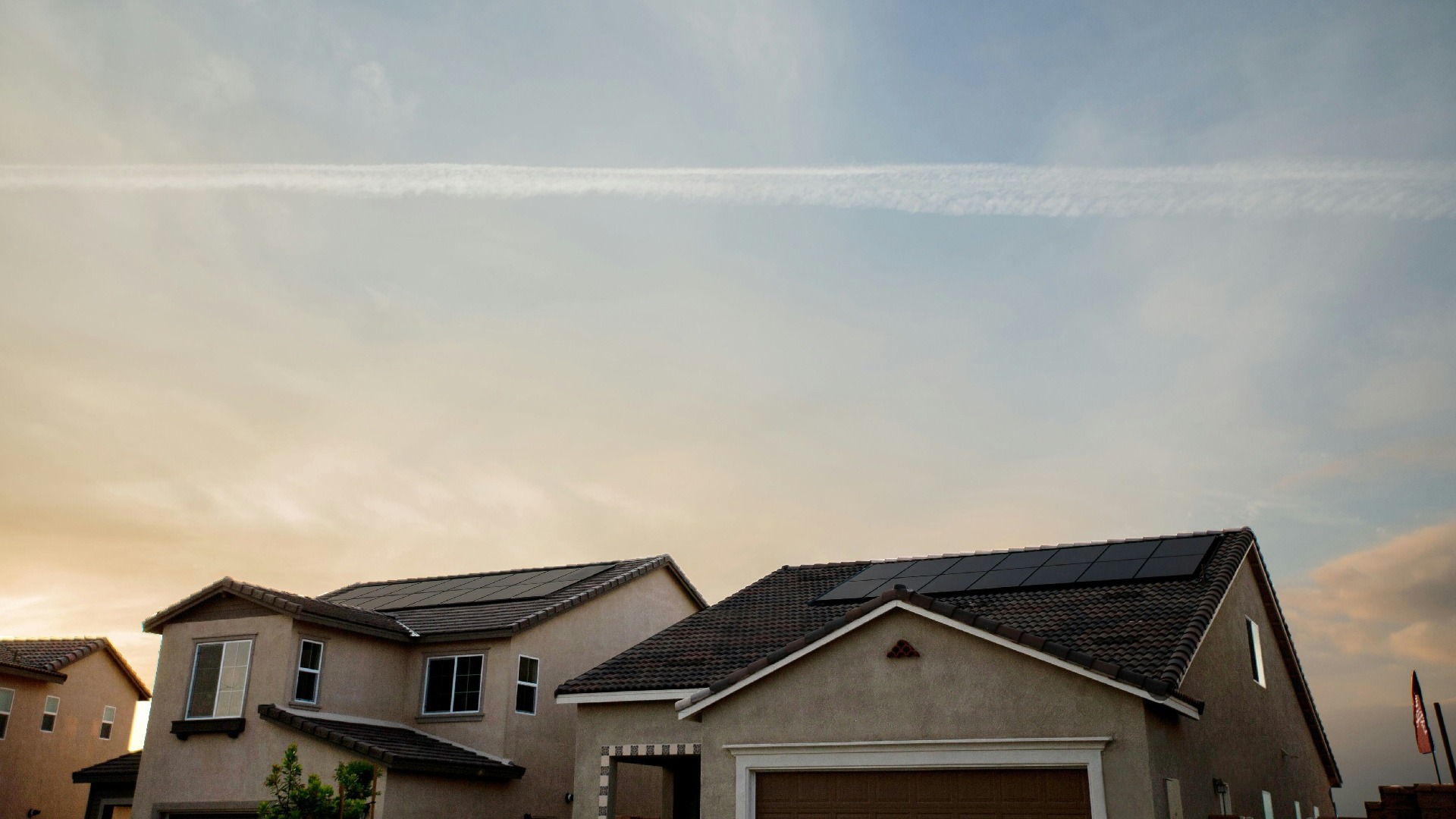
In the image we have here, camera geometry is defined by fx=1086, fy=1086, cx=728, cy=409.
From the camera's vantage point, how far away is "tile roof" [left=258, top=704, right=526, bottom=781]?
19.5 meters

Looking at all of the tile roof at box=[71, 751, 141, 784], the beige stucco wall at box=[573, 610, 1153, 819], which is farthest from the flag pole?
the tile roof at box=[71, 751, 141, 784]

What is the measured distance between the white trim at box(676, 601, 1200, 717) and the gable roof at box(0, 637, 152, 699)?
78.5 feet

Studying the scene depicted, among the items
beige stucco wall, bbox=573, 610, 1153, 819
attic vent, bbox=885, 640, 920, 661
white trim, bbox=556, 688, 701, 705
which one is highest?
attic vent, bbox=885, 640, 920, 661

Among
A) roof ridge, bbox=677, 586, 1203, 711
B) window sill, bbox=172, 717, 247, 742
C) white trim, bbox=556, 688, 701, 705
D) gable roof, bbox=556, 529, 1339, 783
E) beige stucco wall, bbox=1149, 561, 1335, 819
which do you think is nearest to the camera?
roof ridge, bbox=677, 586, 1203, 711

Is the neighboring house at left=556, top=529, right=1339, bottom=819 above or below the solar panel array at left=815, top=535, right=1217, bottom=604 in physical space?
below

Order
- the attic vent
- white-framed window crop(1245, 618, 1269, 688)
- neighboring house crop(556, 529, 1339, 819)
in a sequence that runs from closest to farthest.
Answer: neighboring house crop(556, 529, 1339, 819) < the attic vent < white-framed window crop(1245, 618, 1269, 688)

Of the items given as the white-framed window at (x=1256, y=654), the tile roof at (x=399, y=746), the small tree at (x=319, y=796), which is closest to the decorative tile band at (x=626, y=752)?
the tile roof at (x=399, y=746)

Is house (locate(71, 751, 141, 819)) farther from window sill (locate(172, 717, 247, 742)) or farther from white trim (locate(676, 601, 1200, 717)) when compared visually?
white trim (locate(676, 601, 1200, 717))

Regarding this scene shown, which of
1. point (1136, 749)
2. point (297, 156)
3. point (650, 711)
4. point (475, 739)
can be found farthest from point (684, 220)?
point (1136, 749)

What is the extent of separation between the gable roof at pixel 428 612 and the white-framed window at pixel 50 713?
1121cm

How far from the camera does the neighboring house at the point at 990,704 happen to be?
13750mm

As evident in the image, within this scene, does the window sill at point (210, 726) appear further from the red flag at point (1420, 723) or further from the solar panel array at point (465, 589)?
the red flag at point (1420, 723)

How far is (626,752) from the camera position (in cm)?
1909

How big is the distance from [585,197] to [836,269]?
5.64 metres
